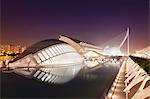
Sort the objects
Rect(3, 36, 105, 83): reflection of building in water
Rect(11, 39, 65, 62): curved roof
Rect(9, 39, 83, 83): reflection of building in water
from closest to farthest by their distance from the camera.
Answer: Rect(3, 36, 105, 83): reflection of building in water
Rect(9, 39, 83, 83): reflection of building in water
Rect(11, 39, 65, 62): curved roof

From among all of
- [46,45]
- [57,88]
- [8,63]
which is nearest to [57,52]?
[46,45]

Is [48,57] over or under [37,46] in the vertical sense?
under

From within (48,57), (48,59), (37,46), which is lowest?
(48,59)

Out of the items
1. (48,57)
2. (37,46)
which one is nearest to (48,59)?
(48,57)

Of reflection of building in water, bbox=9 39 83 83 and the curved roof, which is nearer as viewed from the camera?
reflection of building in water, bbox=9 39 83 83

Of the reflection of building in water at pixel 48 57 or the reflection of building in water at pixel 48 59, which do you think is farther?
the reflection of building in water at pixel 48 57

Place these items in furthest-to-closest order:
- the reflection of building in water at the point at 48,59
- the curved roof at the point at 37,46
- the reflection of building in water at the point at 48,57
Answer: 1. the curved roof at the point at 37,46
2. the reflection of building in water at the point at 48,57
3. the reflection of building in water at the point at 48,59

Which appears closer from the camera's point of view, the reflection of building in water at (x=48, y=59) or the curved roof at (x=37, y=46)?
A: the reflection of building in water at (x=48, y=59)

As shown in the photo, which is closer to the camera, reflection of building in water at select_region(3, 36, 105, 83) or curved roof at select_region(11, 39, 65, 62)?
reflection of building in water at select_region(3, 36, 105, 83)

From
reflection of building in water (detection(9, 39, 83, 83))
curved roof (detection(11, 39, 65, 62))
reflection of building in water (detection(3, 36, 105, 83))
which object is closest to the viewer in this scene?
reflection of building in water (detection(3, 36, 105, 83))

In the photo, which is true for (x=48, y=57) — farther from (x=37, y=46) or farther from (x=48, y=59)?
(x=37, y=46)

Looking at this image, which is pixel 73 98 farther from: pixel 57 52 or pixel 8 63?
pixel 57 52

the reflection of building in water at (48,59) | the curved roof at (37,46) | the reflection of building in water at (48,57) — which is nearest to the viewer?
the reflection of building in water at (48,59)

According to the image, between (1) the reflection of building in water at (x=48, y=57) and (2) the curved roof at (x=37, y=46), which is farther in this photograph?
(2) the curved roof at (x=37, y=46)
